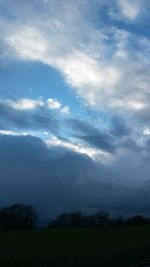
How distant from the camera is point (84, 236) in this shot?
5719 centimetres

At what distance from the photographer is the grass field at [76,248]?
3572 centimetres

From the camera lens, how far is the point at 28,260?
36812mm

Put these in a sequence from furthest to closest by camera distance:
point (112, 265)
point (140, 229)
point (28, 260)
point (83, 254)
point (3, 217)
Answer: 1. point (3, 217)
2. point (140, 229)
3. point (83, 254)
4. point (28, 260)
5. point (112, 265)

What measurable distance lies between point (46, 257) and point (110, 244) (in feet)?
40.8

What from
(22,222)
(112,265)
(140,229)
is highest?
(22,222)

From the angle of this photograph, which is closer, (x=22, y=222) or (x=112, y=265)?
(x=112, y=265)

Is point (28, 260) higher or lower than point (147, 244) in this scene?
lower

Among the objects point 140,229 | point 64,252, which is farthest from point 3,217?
point 64,252

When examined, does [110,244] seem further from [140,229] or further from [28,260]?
[140,229]

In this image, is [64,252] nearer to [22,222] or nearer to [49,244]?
[49,244]

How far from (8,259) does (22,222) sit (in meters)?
76.8

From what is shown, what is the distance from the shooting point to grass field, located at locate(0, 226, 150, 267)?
35719 mm

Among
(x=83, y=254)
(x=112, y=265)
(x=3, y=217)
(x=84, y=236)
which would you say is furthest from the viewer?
(x=3, y=217)

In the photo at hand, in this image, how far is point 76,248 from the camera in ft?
146
